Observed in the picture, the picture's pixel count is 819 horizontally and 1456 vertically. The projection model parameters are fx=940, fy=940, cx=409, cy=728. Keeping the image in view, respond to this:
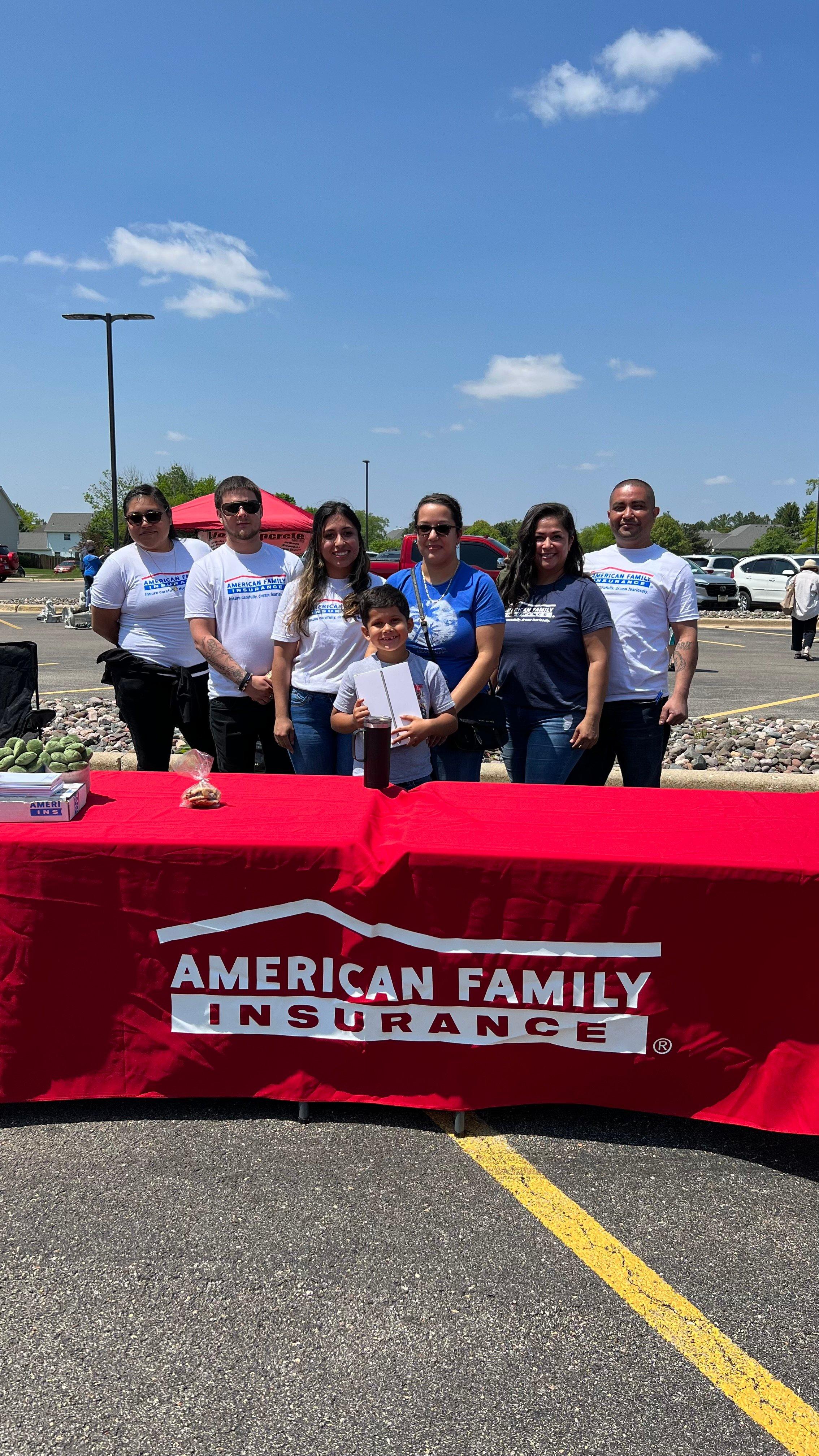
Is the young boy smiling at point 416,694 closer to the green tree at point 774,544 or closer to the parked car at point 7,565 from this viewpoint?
the parked car at point 7,565

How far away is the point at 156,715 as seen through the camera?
4629 mm

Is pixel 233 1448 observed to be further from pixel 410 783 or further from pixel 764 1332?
pixel 410 783

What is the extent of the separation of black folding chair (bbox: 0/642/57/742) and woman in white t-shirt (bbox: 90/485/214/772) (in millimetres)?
729

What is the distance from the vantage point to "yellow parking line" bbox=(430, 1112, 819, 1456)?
Result: 1907 mm

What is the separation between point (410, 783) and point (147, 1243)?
71.3 inches

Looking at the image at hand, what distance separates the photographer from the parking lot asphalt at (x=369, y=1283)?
1.88 meters

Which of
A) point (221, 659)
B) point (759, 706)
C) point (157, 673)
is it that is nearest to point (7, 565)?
point (759, 706)

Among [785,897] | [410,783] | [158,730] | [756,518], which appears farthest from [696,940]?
[756,518]

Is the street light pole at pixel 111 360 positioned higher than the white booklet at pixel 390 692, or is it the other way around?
the street light pole at pixel 111 360

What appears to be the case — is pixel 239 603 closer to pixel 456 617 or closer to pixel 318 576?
pixel 318 576

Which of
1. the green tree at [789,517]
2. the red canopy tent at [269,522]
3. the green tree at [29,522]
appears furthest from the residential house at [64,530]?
the red canopy tent at [269,522]

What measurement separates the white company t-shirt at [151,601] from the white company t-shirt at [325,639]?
0.82 meters

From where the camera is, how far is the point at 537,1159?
108 inches

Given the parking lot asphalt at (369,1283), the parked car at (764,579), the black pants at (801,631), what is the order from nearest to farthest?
the parking lot asphalt at (369,1283) → the black pants at (801,631) → the parked car at (764,579)
